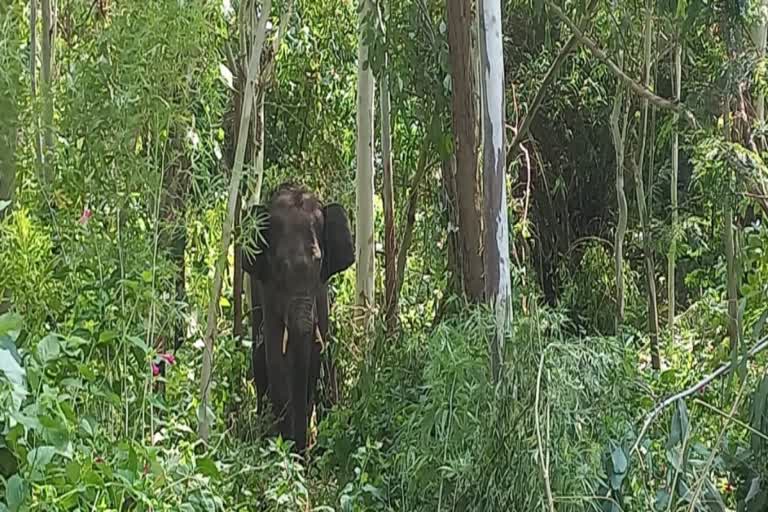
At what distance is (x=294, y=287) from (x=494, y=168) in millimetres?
1485

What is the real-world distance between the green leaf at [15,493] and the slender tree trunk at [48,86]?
0.95m

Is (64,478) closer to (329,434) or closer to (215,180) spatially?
(215,180)

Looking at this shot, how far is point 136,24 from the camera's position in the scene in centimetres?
255

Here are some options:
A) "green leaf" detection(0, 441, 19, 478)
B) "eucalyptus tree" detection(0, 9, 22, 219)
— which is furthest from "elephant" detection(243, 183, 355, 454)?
"green leaf" detection(0, 441, 19, 478)

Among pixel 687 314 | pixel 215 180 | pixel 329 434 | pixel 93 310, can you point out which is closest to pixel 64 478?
pixel 93 310

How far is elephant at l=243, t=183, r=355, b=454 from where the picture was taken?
12.2 ft

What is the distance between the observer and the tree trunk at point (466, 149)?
9.61 feet

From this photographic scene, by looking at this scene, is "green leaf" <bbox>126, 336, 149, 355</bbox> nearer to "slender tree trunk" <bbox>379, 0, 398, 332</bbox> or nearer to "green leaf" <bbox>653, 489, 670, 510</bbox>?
"green leaf" <bbox>653, 489, 670, 510</bbox>

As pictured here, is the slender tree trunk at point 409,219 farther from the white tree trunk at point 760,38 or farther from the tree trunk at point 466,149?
the white tree trunk at point 760,38

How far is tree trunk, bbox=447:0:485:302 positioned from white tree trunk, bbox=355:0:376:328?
Answer: 939 millimetres

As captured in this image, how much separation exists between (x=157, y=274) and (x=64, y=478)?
68 centimetres

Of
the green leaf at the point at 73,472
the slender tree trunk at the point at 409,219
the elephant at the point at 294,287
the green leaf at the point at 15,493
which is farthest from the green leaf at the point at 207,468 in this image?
the slender tree trunk at the point at 409,219

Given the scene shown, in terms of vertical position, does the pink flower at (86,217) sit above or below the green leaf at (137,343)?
above

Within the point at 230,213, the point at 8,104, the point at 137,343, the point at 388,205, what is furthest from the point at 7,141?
the point at 388,205
